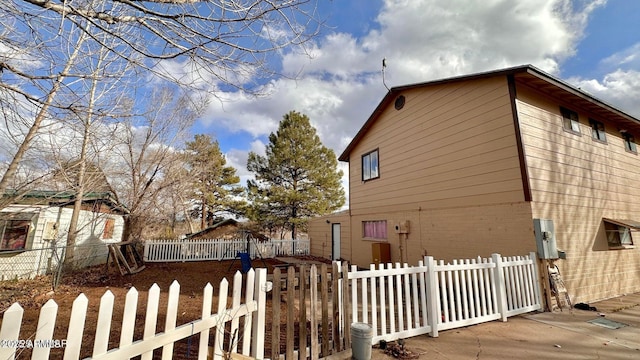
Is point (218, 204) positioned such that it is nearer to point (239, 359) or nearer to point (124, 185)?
point (124, 185)

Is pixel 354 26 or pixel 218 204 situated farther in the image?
pixel 218 204

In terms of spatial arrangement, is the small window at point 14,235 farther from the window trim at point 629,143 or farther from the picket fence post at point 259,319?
the window trim at point 629,143

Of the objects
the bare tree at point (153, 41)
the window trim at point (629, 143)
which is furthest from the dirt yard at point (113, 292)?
the window trim at point (629, 143)

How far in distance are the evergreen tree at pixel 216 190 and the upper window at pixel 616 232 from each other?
915 inches

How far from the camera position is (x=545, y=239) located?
210 inches

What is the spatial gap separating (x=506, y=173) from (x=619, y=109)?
489cm

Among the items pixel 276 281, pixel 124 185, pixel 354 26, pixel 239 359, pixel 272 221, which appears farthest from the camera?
pixel 272 221

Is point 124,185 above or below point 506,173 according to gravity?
above

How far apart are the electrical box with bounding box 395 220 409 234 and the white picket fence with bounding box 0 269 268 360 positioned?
6482 millimetres

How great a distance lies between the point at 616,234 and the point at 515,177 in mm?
4067

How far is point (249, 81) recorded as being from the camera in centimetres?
268

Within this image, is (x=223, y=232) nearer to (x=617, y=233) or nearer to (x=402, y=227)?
(x=402, y=227)

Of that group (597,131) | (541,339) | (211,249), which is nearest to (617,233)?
(597,131)

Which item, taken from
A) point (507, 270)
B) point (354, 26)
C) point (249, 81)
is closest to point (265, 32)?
point (249, 81)
